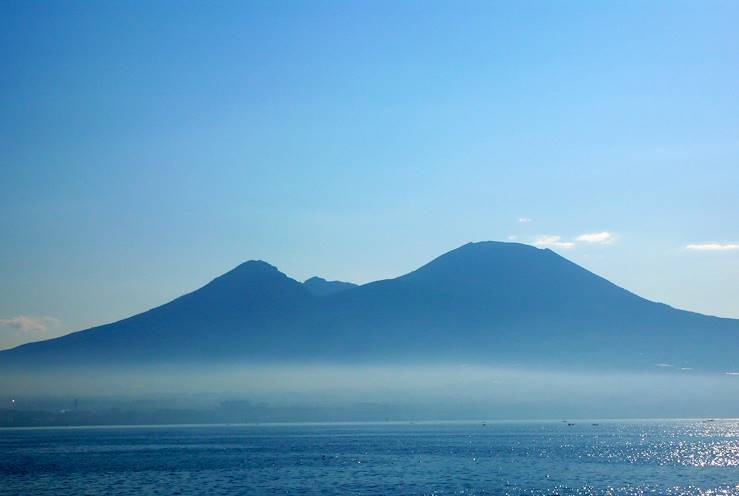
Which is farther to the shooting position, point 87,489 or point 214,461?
point 214,461

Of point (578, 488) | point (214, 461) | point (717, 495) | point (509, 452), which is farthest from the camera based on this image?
point (509, 452)

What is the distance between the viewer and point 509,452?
549 feet

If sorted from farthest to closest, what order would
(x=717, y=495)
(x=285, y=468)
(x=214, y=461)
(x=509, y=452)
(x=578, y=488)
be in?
1. (x=509, y=452)
2. (x=214, y=461)
3. (x=285, y=468)
4. (x=578, y=488)
5. (x=717, y=495)

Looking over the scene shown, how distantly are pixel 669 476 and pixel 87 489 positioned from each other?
67.6 m

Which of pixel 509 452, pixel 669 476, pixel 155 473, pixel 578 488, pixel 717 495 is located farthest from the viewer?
pixel 509 452

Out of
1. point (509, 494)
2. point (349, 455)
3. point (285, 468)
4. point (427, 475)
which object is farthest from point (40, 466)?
point (509, 494)

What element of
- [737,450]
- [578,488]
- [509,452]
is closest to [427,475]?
[578,488]

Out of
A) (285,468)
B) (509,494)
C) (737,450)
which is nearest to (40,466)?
(285,468)

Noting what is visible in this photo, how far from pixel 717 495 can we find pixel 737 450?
89664 millimetres

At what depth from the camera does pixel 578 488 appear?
9638cm

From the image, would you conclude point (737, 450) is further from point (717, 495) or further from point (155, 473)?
point (155, 473)

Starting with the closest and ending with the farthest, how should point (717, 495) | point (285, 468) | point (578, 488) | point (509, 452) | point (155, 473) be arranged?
point (717, 495) < point (578, 488) < point (155, 473) < point (285, 468) < point (509, 452)

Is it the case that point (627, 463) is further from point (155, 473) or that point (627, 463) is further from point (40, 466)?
point (40, 466)

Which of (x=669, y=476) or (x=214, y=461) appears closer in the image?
(x=669, y=476)
